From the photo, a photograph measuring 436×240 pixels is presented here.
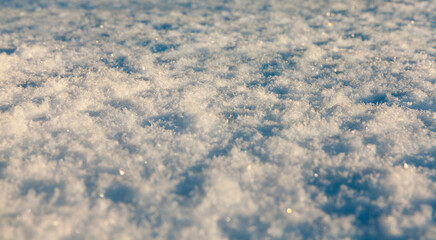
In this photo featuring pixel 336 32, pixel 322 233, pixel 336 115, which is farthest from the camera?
pixel 336 32

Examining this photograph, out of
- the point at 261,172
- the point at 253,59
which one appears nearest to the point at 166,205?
the point at 261,172

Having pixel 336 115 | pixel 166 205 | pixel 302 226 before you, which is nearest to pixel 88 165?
pixel 166 205

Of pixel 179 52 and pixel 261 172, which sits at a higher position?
pixel 179 52

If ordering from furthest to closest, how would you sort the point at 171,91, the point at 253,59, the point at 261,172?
the point at 253,59 → the point at 171,91 → the point at 261,172

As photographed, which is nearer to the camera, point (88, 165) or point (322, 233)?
point (322, 233)

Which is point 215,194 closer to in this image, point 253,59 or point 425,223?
point 425,223

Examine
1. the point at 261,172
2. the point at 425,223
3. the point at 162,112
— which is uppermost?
the point at 162,112

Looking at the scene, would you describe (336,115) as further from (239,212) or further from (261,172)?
(239,212)
